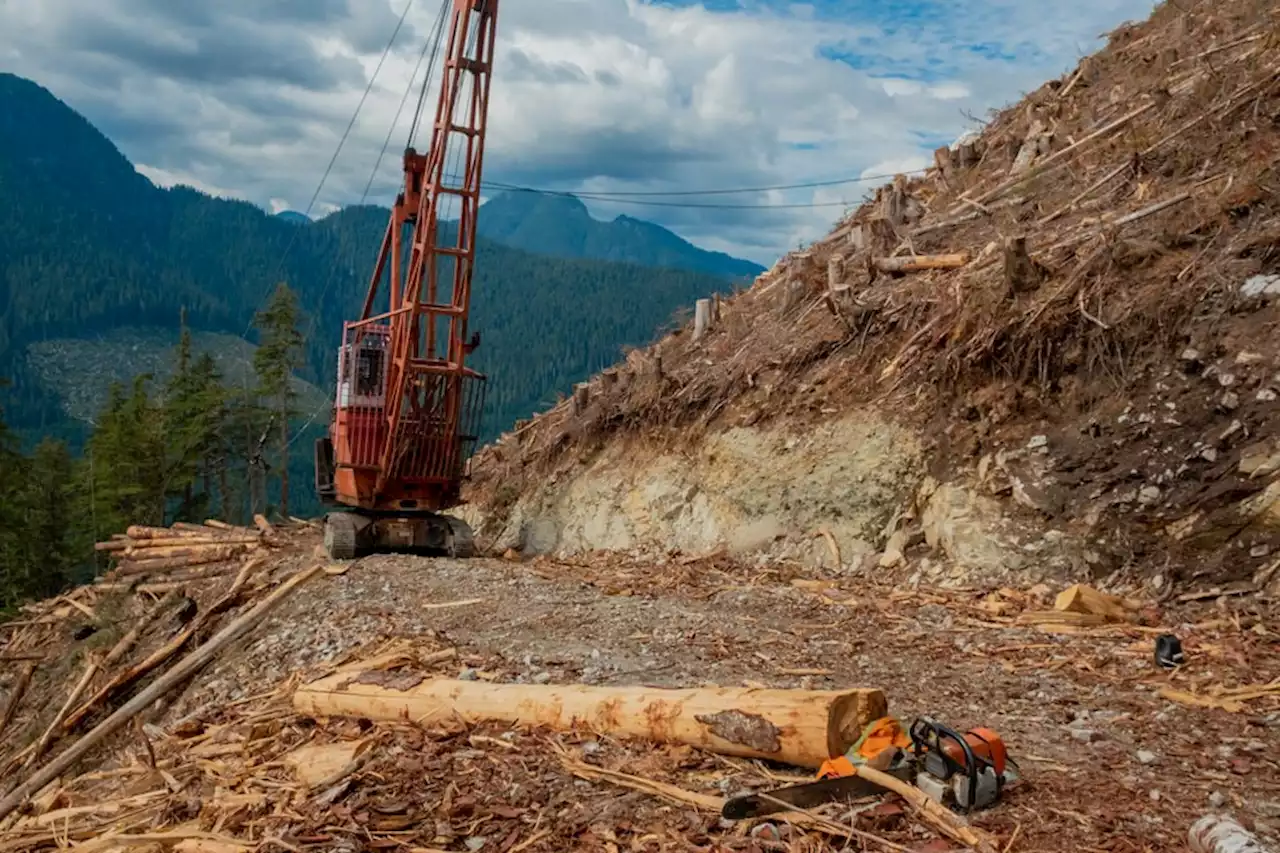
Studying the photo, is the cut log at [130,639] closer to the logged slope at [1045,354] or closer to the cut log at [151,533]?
the cut log at [151,533]

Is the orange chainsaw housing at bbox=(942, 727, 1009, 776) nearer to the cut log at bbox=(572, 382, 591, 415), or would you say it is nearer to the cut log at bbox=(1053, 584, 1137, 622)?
the cut log at bbox=(1053, 584, 1137, 622)

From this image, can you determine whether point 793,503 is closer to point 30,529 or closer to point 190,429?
point 190,429

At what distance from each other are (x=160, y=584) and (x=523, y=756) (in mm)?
12135

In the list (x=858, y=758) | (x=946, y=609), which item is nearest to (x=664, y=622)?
(x=946, y=609)

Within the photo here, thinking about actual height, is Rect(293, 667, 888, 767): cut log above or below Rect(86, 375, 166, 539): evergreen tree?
above

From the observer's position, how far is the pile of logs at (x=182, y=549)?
15492 millimetres

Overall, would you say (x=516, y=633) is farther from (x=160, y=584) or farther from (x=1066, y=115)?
(x=1066, y=115)

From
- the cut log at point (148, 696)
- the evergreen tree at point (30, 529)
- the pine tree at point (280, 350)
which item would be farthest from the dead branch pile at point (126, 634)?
the pine tree at point (280, 350)

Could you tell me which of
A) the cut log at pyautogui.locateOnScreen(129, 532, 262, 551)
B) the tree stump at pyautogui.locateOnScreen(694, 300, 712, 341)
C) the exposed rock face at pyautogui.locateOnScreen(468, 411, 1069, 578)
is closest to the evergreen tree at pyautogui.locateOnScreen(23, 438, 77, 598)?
the cut log at pyautogui.locateOnScreen(129, 532, 262, 551)

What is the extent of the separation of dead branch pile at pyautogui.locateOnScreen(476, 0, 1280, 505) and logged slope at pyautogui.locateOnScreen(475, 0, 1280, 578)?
34mm

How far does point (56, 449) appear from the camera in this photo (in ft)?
149

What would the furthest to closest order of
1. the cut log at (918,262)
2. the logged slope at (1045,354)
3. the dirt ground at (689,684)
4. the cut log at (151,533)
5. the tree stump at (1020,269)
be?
1. the cut log at (151,533)
2. the cut log at (918,262)
3. the tree stump at (1020,269)
4. the logged slope at (1045,354)
5. the dirt ground at (689,684)

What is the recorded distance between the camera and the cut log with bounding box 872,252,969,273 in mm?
12281

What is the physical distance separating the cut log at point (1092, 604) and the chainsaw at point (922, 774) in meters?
4.11
